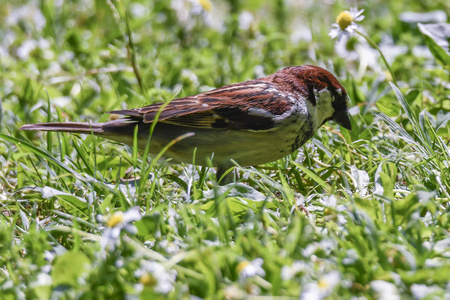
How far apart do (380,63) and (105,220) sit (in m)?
3.32

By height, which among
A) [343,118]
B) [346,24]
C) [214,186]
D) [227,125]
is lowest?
[343,118]

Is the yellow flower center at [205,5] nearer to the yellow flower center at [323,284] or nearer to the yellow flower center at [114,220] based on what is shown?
the yellow flower center at [114,220]

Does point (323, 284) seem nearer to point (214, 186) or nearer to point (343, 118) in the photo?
point (214, 186)

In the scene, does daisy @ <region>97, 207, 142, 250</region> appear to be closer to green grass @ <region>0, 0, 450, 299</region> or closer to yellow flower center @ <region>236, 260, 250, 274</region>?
green grass @ <region>0, 0, 450, 299</region>

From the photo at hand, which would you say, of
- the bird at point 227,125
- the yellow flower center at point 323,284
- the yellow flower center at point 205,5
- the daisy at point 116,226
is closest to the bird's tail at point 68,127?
the bird at point 227,125

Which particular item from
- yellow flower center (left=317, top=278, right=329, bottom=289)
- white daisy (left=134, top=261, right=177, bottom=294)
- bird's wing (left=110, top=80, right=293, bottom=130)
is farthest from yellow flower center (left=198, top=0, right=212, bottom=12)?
yellow flower center (left=317, top=278, right=329, bottom=289)

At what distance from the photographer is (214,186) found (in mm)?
2354

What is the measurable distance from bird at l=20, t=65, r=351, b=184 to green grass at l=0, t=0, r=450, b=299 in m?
0.10

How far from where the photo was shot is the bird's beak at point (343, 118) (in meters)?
3.37

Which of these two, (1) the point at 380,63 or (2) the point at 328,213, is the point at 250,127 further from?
(1) the point at 380,63

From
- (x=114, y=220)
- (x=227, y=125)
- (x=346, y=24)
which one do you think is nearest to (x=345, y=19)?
(x=346, y=24)

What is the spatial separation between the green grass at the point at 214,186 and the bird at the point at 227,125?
0.32 ft

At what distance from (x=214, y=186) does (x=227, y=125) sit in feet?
2.57

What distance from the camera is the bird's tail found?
10.1ft
